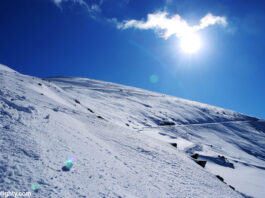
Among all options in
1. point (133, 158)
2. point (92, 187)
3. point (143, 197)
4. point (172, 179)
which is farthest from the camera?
point (133, 158)

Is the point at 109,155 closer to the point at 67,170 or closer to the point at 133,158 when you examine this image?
the point at 133,158

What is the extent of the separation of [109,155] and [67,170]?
161 centimetres

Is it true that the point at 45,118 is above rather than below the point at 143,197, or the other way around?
above

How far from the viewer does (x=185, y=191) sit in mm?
4148

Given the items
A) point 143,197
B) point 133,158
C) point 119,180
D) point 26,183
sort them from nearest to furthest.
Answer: point 26,183 → point 143,197 → point 119,180 → point 133,158

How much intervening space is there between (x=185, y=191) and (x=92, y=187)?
2.60 metres

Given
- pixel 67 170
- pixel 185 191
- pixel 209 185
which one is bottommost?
pixel 67 170

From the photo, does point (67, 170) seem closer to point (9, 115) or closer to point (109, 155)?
point (109, 155)

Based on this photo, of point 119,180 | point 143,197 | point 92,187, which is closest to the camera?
point 92,187

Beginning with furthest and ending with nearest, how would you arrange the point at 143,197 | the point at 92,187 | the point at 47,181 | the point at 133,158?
the point at 133,158, the point at 143,197, the point at 92,187, the point at 47,181

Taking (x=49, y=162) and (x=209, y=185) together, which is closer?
(x=49, y=162)

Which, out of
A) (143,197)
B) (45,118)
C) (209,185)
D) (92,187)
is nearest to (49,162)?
(92,187)

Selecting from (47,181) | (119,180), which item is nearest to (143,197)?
(119,180)

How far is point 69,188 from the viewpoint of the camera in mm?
2721
